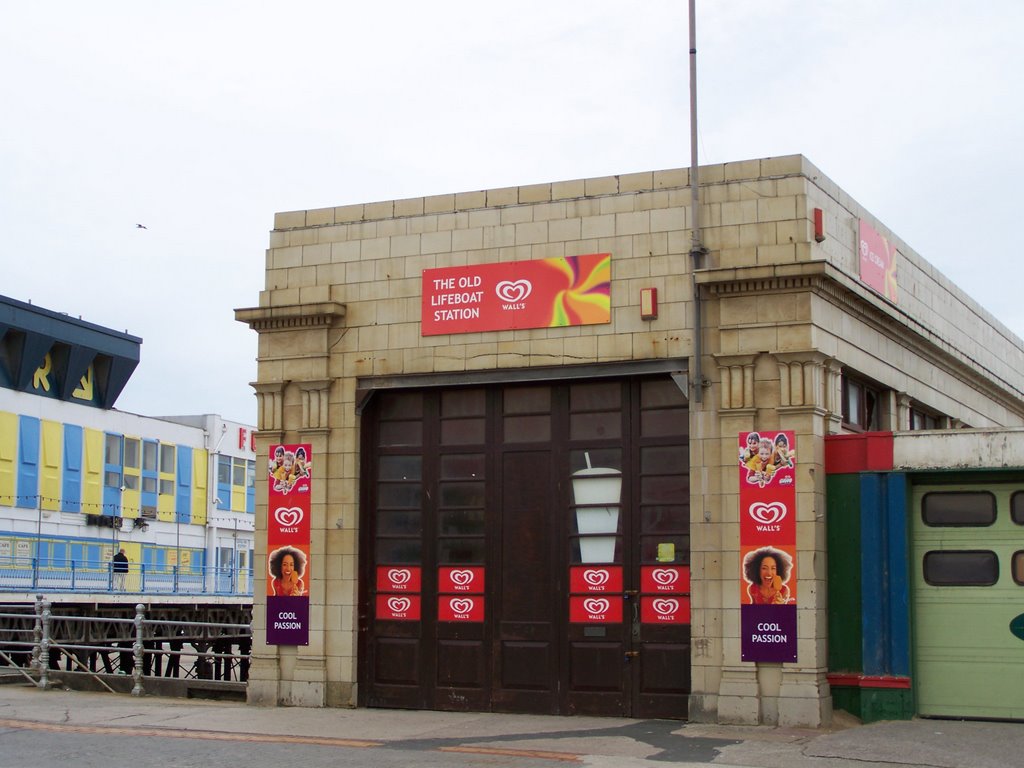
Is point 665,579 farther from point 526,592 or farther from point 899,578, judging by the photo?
point 899,578

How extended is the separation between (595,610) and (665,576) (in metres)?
0.89

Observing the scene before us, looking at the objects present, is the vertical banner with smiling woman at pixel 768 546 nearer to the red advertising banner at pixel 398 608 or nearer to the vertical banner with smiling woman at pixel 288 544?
the red advertising banner at pixel 398 608

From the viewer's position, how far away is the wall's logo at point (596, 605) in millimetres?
14750

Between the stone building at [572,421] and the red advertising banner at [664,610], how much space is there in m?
0.03

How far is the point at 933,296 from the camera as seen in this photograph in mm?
18797

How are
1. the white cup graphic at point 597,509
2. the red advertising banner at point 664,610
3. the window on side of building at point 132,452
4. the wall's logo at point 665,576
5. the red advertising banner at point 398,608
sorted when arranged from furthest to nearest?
the window on side of building at point 132,452
the red advertising banner at point 398,608
the white cup graphic at point 597,509
the wall's logo at point 665,576
the red advertising banner at point 664,610

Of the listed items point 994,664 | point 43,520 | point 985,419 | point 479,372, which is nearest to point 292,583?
point 479,372

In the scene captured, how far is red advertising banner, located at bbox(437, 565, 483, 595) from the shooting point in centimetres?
1536

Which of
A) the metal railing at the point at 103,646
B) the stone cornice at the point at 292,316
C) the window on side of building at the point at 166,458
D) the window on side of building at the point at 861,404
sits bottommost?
the metal railing at the point at 103,646

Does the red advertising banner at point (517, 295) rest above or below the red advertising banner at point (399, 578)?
above

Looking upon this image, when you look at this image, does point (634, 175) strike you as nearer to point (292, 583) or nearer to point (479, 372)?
point (479, 372)

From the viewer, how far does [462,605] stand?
606 inches

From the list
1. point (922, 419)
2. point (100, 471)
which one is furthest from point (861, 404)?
point (100, 471)

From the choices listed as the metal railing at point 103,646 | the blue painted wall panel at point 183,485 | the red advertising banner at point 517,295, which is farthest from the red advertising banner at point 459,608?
the blue painted wall panel at point 183,485
